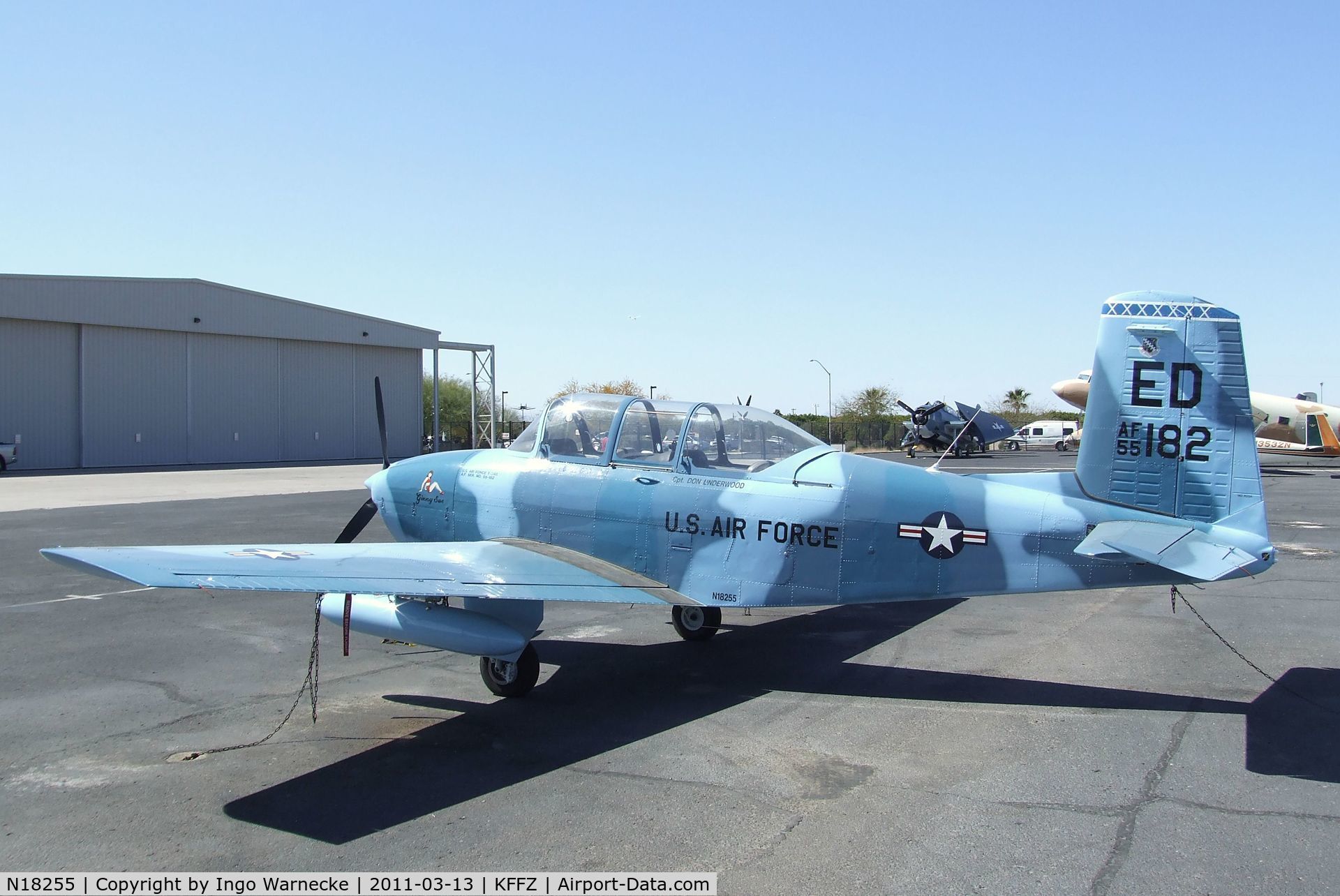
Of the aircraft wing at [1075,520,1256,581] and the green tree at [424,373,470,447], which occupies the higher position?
the green tree at [424,373,470,447]

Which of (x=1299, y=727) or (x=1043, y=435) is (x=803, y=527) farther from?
(x=1043, y=435)

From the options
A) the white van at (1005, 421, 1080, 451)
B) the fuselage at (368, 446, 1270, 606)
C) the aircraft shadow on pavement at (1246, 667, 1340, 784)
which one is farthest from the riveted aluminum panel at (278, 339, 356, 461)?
the white van at (1005, 421, 1080, 451)

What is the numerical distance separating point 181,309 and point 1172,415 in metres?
45.0

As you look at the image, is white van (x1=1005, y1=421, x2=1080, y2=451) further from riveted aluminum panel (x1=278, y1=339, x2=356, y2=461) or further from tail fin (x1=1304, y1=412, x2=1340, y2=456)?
riveted aluminum panel (x1=278, y1=339, x2=356, y2=461)

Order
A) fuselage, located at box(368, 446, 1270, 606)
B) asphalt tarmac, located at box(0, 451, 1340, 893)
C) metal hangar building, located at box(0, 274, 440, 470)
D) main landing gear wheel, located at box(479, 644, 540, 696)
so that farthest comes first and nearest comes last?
metal hangar building, located at box(0, 274, 440, 470)
main landing gear wheel, located at box(479, 644, 540, 696)
fuselage, located at box(368, 446, 1270, 606)
asphalt tarmac, located at box(0, 451, 1340, 893)

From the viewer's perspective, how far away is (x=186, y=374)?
43.0 metres

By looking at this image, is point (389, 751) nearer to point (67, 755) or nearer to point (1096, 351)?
point (67, 755)

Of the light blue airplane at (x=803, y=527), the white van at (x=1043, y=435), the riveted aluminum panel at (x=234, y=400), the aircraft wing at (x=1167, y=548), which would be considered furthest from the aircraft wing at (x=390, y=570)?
the white van at (x=1043, y=435)

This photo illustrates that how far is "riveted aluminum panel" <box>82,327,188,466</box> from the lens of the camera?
39969mm

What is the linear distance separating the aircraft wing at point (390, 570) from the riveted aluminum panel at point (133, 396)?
4010 centimetres

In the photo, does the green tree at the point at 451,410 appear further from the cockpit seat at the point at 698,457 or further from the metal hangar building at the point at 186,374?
the cockpit seat at the point at 698,457

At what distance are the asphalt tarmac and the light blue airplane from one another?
2.70 feet

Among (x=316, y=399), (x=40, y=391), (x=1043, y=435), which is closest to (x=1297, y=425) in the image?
(x=1043, y=435)

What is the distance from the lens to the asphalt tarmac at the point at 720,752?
4.09 meters
